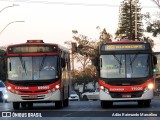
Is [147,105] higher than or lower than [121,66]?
lower

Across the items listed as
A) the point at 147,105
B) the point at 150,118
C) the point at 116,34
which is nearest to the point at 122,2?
the point at 116,34

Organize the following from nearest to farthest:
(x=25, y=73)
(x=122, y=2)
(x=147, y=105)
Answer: (x=25, y=73)
(x=147, y=105)
(x=122, y=2)

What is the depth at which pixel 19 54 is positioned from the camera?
99.4 ft

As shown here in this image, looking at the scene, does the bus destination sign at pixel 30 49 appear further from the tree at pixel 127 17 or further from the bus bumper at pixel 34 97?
the tree at pixel 127 17

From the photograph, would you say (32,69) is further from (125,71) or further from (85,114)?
(85,114)

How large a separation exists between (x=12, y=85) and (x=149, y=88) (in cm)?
646

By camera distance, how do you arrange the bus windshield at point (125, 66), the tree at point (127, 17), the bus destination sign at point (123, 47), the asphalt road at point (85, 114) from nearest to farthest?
the asphalt road at point (85, 114), the bus windshield at point (125, 66), the bus destination sign at point (123, 47), the tree at point (127, 17)

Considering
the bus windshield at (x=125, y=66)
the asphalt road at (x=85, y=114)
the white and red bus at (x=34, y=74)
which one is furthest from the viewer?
the bus windshield at (x=125, y=66)

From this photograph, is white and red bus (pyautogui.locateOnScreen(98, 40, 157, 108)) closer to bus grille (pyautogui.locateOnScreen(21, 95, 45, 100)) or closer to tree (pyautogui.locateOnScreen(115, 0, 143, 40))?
bus grille (pyautogui.locateOnScreen(21, 95, 45, 100))

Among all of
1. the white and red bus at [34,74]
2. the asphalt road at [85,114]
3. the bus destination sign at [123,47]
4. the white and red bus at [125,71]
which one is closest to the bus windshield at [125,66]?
the white and red bus at [125,71]

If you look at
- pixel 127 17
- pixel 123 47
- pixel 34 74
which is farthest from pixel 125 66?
pixel 127 17

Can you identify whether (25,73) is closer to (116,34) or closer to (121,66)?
(121,66)

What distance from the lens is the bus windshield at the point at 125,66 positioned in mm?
30422

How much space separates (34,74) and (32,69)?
0.26m
